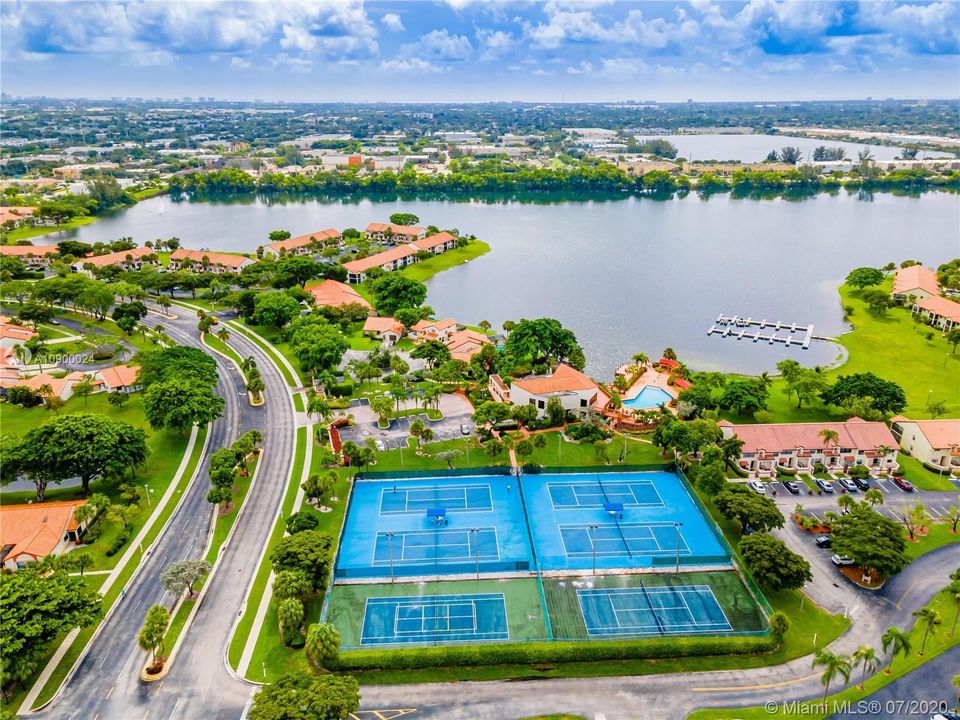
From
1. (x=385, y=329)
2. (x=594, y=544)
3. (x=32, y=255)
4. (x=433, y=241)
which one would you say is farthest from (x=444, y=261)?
(x=594, y=544)

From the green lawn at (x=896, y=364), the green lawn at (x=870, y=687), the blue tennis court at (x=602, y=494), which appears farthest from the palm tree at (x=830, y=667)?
the green lawn at (x=896, y=364)

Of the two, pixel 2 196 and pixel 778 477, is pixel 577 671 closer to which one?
pixel 778 477

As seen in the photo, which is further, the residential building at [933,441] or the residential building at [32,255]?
the residential building at [32,255]

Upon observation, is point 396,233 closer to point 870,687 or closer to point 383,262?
point 383,262

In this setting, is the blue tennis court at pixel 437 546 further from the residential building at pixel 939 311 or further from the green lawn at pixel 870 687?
the residential building at pixel 939 311

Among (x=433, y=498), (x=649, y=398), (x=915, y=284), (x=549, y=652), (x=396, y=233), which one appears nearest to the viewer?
(x=549, y=652)

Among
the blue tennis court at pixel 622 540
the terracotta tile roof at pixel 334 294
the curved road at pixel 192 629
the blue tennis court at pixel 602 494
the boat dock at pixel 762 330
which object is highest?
the terracotta tile roof at pixel 334 294
